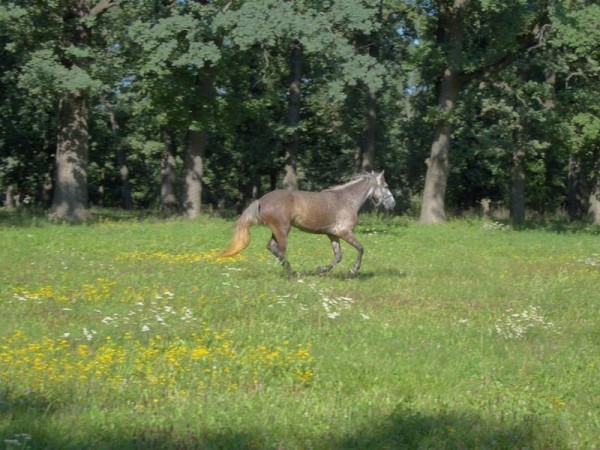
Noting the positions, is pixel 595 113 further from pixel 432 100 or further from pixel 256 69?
pixel 256 69

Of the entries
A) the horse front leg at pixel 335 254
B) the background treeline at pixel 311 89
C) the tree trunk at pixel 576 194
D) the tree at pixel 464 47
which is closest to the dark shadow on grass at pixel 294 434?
the horse front leg at pixel 335 254

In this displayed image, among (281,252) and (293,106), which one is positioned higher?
(293,106)


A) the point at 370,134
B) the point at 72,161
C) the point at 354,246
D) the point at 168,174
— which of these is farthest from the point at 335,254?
the point at 168,174

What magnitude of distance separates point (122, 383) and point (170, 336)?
2.39m

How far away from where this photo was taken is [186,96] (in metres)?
35.1

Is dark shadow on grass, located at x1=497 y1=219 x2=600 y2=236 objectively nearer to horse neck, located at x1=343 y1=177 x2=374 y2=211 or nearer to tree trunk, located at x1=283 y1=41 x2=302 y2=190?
tree trunk, located at x1=283 y1=41 x2=302 y2=190

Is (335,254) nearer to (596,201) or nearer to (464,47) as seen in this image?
(464,47)

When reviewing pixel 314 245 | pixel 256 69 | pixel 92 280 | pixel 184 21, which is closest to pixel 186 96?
pixel 184 21

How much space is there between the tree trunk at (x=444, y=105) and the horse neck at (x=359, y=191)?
16421mm

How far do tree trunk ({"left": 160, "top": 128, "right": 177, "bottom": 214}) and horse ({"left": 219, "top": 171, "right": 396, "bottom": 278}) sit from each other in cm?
2981

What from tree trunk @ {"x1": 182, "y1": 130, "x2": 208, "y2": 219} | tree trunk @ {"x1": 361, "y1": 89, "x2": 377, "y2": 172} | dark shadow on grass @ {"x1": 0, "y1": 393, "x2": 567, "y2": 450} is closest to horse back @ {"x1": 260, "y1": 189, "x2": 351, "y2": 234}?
dark shadow on grass @ {"x1": 0, "y1": 393, "x2": 567, "y2": 450}

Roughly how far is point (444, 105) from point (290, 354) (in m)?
26.4

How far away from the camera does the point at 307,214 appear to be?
1806 cm

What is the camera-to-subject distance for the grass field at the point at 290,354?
805 centimetres
